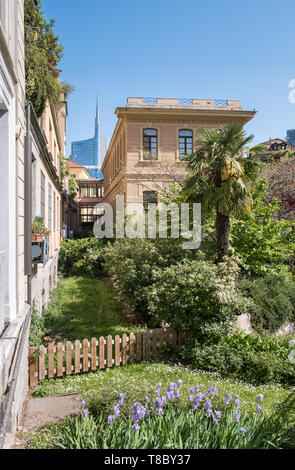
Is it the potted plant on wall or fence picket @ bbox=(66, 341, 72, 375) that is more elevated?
the potted plant on wall

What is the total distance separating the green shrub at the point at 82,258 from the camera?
19344 mm

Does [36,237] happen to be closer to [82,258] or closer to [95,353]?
[95,353]

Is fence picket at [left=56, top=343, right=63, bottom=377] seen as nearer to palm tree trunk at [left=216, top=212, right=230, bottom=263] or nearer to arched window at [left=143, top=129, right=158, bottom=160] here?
palm tree trunk at [left=216, top=212, right=230, bottom=263]

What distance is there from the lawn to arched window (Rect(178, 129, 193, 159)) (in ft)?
58.0

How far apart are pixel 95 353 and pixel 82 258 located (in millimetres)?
13097

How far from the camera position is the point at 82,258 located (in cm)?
2022

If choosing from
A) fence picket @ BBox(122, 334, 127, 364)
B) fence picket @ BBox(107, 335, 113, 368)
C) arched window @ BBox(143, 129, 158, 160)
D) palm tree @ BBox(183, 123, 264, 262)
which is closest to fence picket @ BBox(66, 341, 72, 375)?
fence picket @ BBox(107, 335, 113, 368)

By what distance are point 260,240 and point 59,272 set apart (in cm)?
1185

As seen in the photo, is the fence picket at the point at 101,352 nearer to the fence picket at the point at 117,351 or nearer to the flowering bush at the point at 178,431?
the fence picket at the point at 117,351

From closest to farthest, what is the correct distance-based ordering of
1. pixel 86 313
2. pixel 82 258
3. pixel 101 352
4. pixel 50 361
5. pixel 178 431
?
pixel 178 431 < pixel 50 361 < pixel 101 352 < pixel 86 313 < pixel 82 258

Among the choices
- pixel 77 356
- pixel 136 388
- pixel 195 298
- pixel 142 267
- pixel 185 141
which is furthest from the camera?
pixel 185 141

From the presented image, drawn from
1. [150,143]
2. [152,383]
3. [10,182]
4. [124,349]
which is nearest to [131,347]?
[124,349]

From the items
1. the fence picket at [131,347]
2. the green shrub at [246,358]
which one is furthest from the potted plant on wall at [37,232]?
the green shrub at [246,358]

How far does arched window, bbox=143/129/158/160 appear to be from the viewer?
22.2 meters
